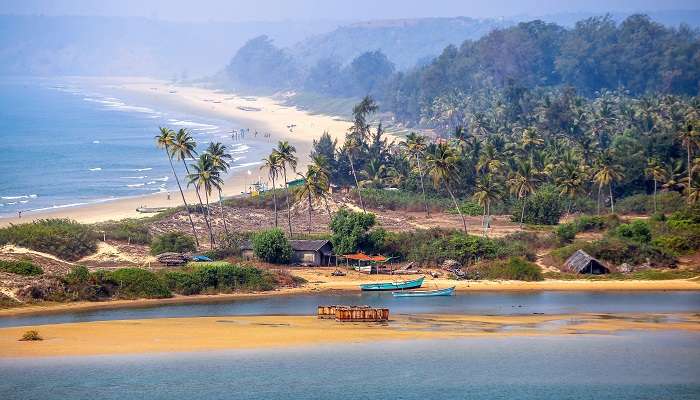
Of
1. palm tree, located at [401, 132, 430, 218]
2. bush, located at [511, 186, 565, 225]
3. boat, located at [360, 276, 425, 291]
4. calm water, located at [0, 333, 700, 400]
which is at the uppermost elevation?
palm tree, located at [401, 132, 430, 218]

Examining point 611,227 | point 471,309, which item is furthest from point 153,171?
point 471,309

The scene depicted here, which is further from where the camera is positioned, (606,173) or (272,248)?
(606,173)

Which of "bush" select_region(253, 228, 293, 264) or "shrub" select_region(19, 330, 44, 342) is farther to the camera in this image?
"bush" select_region(253, 228, 293, 264)

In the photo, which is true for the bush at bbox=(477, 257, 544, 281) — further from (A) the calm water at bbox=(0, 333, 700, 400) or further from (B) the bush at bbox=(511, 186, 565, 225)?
(A) the calm water at bbox=(0, 333, 700, 400)

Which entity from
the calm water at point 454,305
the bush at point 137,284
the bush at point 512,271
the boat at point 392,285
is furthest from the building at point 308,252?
the bush at point 512,271

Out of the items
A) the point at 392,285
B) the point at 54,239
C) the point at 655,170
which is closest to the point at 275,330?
the point at 392,285

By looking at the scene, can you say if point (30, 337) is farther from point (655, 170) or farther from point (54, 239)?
point (655, 170)

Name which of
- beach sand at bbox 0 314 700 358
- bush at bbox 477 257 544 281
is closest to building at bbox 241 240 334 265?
bush at bbox 477 257 544 281
